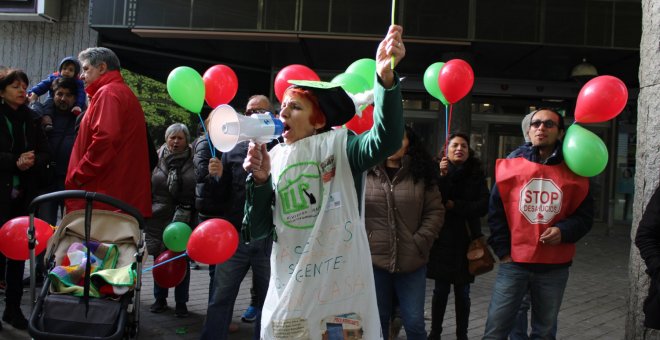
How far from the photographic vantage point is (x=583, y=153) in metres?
3.50

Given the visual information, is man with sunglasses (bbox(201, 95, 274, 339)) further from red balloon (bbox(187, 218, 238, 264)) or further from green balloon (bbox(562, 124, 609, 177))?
green balloon (bbox(562, 124, 609, 177))

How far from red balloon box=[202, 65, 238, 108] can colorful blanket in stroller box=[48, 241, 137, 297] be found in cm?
149

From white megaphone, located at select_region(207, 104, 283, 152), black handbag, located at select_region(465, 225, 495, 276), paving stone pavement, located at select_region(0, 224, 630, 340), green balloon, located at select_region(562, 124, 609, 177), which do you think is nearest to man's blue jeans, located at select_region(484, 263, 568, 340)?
green balloon, located at select_region(562, 124, 609, 177)

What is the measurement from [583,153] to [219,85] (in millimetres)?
2578

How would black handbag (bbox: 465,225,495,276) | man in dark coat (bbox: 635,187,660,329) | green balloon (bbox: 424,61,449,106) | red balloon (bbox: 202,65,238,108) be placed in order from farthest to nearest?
1. green balloon (bbox: 424,61,449,106)
2. black handbag (bbox: 465,225,495,276)
3. red balloon (bbox: 202,65,238,108)
4. man in dark coat (bbox: 635,187,660,329)

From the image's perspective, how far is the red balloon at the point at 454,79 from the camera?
4.60m

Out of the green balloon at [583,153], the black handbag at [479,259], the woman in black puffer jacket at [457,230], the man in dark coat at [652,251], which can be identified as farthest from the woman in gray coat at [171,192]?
the man in dark coat at [652,251]

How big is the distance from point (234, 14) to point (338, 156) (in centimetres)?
893

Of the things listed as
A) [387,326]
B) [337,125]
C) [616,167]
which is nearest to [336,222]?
[337,125]

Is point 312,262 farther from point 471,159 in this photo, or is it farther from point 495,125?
point 495,125

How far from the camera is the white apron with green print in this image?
226cm

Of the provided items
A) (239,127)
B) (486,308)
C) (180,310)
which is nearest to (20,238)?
(180,310)

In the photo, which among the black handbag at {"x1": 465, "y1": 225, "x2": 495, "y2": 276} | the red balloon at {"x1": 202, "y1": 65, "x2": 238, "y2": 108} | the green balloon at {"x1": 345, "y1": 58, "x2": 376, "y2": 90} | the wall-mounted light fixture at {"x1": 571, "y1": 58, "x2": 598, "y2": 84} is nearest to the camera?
the green balloon at {"x1": 345, "y1": 58, "x2": 376, "y2": 90}

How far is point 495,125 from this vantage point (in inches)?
533
